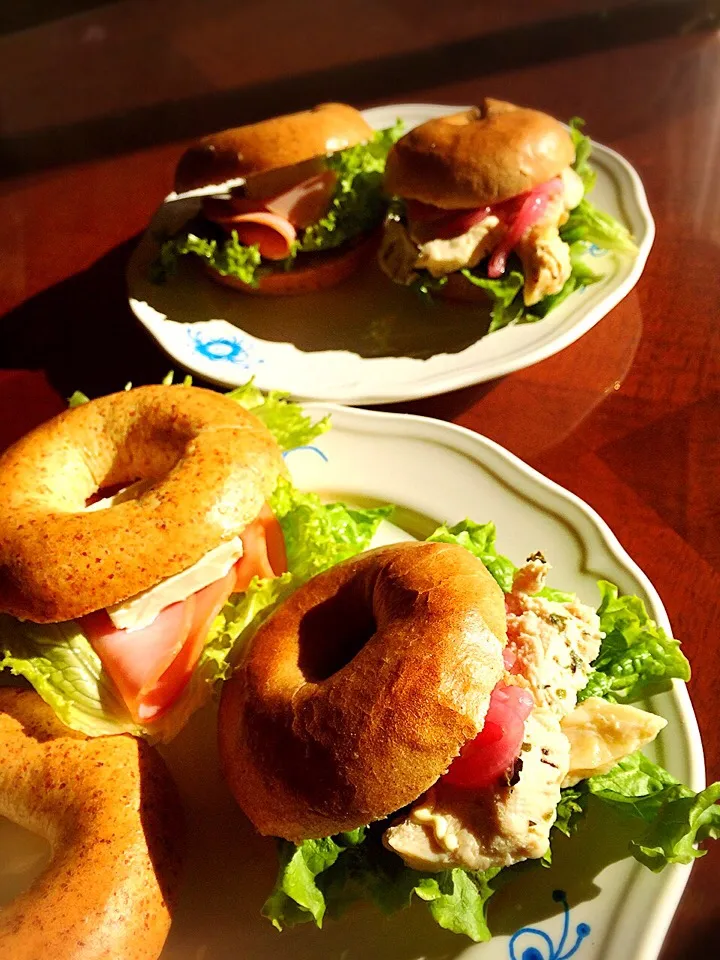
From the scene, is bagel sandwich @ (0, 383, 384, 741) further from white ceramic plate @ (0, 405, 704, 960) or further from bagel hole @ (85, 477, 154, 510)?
white ceramic plate @ (0, 405, 704, 960)

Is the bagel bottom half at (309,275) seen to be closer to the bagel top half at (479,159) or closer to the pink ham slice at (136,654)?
the bagel top half at (479,159)

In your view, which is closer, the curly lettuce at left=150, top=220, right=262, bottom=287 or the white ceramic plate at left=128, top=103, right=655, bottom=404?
the white ceramic plate at left=128, top=103, right=655, bottom=404

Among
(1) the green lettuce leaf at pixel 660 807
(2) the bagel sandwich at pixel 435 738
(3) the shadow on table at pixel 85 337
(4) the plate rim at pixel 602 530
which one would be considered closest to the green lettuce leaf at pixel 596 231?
(4) the plate rim at pixel 602 530

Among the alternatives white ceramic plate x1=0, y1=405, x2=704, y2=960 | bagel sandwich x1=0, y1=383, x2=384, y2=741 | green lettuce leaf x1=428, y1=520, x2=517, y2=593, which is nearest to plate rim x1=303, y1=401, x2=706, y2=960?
white ceramic plate x1=0, y1=405, x2=704, y2=960

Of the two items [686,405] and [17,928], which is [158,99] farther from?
[17,928]

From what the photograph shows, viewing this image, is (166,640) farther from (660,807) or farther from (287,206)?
(287,206)

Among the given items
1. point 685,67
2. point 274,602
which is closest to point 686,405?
point 274,602

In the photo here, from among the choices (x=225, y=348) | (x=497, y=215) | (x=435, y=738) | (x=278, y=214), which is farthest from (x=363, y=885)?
(x=278, y=214)
